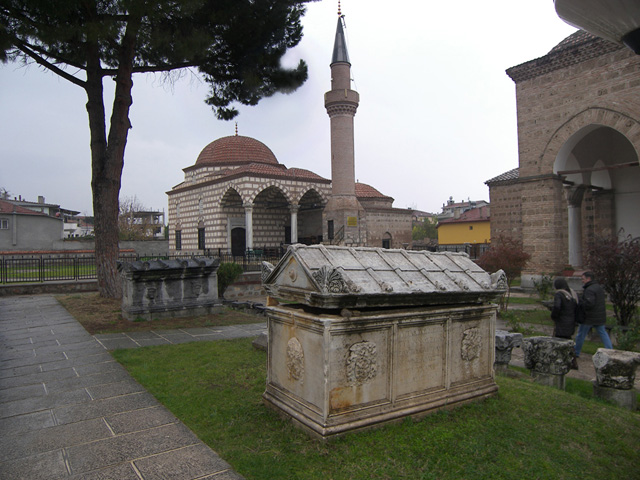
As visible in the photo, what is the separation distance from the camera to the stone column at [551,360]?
439cm

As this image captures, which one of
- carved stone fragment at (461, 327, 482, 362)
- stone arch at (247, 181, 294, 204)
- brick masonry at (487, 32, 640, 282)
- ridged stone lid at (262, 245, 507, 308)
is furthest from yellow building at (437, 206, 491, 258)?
carved stone fragment at (461, 327, 482, 362)

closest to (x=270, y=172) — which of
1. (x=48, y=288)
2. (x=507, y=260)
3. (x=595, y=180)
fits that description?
(x=48, y=288)

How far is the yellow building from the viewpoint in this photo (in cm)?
3412

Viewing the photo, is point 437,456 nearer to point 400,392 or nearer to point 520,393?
point 400,392

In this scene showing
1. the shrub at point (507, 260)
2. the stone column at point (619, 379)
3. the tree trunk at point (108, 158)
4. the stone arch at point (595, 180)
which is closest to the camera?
the stone column at point (619, 379)

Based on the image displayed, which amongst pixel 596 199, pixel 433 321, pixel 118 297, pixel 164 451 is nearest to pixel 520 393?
pixel 433 321

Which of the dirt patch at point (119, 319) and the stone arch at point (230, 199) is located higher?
the stone arch at point (230, 199)

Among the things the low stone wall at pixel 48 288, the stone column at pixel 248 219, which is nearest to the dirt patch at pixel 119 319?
the low stone wall at pixel 48 288

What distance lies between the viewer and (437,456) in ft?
8.69

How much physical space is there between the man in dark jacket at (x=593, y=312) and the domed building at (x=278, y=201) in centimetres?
1591

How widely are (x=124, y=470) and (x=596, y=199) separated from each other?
18848 millimetres

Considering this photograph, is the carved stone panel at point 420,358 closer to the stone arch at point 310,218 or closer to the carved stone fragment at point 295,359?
the carved stone fragment at point 295,359

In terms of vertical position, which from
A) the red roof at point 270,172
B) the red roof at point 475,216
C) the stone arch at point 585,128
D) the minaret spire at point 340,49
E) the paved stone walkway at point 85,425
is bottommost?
the paved stone walkway at point 85,425

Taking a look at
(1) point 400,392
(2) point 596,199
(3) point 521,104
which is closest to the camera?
(1) point 400,392
